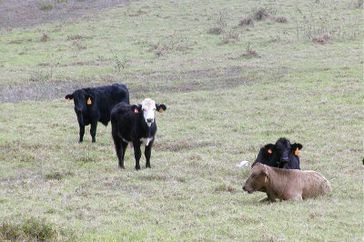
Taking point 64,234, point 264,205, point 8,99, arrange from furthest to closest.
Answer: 1. point 8,99
2. point 264,205
3. point 64,234

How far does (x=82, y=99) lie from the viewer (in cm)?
1692

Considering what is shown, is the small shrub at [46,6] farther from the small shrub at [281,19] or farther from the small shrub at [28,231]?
the small shrub at [28,231]

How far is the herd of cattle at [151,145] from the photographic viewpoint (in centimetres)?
1065

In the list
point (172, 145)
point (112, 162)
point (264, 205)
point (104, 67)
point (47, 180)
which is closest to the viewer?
point (264, 205)

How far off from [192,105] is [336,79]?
4687 millimetres

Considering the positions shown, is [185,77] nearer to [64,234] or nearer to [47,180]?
[47,180]

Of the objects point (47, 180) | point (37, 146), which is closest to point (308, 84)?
point (37, 146)

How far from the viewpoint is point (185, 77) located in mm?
24531

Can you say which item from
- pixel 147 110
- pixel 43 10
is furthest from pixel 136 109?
pixel 43 10

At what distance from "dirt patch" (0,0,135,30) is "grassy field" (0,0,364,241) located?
5.51 feet

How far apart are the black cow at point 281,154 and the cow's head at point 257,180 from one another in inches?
51.7

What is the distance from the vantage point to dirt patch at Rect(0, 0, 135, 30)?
38.2m

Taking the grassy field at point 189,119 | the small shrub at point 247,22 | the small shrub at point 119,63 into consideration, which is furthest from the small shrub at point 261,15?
the small shrub at point 119,63

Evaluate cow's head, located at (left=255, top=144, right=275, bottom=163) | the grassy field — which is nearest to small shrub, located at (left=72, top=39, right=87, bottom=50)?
the grassy field
